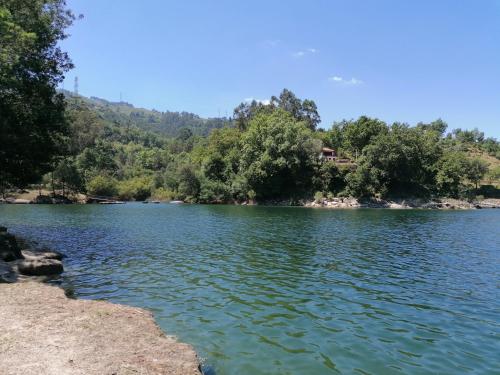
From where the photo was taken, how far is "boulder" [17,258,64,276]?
1956 centimetres

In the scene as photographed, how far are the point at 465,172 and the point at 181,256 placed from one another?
336 ft

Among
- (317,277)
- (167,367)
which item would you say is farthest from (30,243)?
(167,367)

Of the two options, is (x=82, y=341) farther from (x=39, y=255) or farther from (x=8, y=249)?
(x=39, y=255)

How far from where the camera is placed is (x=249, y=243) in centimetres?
3209

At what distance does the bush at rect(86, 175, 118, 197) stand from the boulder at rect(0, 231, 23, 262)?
10960 cm

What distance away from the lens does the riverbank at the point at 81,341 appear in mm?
8547

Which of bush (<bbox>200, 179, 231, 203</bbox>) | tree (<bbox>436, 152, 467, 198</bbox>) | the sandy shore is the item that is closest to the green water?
the sandy shore

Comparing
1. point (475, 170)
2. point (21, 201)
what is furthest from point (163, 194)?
point (475, 170)

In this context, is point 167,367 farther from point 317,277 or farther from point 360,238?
point 360,238

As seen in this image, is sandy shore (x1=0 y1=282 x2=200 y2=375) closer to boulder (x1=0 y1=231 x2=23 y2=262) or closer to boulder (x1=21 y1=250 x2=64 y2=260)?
boulder (x1=0 y1=231 x2=23 y2=262)

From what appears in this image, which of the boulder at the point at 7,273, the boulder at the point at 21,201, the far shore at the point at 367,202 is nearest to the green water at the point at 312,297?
the boulder at the point at 7,273

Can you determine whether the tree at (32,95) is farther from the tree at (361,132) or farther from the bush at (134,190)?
the bush at (134,190)

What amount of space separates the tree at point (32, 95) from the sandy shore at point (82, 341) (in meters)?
16.9

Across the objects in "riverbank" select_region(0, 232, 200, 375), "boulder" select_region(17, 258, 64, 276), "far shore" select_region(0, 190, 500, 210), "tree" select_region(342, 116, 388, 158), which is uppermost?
"tree" select_region(342, 116, 388, 158)
